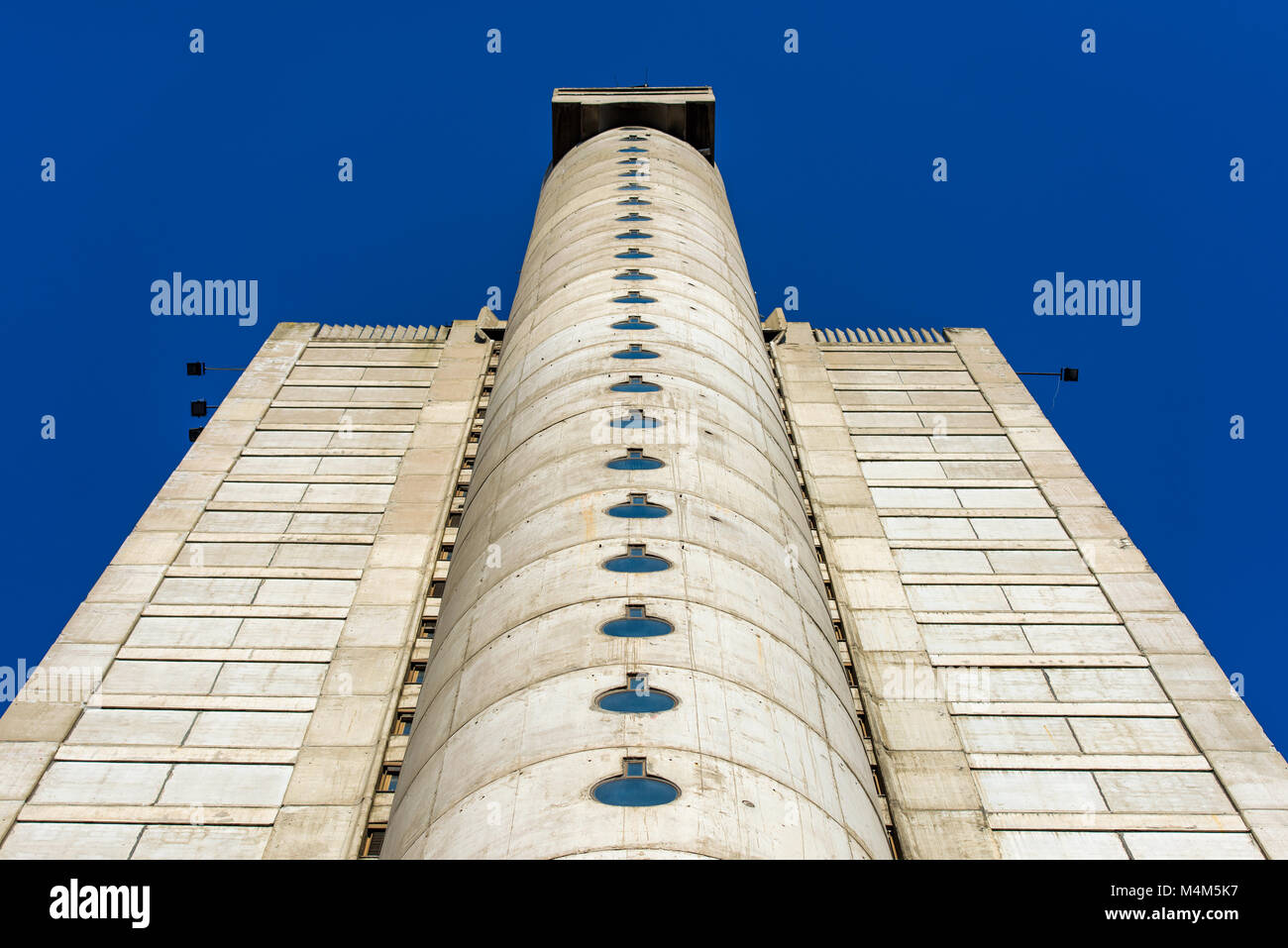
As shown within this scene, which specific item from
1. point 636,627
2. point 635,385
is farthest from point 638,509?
point 635,385

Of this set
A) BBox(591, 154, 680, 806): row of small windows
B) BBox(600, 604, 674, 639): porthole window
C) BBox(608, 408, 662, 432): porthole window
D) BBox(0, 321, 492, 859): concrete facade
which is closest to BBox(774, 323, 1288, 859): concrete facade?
BBox(608, 408, 662, 432): porthole window

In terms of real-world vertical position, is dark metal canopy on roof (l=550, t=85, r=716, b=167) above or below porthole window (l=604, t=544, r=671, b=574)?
above

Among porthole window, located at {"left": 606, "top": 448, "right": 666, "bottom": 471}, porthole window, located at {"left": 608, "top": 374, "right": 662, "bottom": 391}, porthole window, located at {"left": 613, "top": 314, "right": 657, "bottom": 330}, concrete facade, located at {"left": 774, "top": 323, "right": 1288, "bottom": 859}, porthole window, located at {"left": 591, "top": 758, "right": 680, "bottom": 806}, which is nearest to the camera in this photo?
porthole window, located at {"left": 591, "top": 758, "right": 680, "bottom": 806}

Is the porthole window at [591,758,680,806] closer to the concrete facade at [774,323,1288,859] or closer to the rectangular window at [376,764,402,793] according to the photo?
the concrete facade at [774,323,1288,859]

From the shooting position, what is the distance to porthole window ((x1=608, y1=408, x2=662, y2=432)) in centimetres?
3891

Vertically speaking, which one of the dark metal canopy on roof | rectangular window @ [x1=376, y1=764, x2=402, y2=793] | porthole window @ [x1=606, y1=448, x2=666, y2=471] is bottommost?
rectangular window @ [x1=376, y1=764, x2=402, y2=793]

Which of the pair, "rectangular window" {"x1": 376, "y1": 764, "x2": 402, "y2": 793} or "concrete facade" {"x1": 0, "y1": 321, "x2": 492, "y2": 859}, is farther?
"rectangular window" {"x1": 376, "y1": 764, "x2": 402, "y2": 793}

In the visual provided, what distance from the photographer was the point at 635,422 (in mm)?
39062

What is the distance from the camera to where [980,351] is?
212ft

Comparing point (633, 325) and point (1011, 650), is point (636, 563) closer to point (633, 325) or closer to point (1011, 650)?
point (633, 325)

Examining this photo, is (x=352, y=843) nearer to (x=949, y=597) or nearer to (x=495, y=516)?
(x=495, y=516)

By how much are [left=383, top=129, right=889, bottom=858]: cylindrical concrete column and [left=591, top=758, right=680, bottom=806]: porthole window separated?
0.17 ft

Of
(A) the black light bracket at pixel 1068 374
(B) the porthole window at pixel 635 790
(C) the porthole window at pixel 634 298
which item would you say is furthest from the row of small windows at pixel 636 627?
(A) the black light bracket at pixel 1068 374

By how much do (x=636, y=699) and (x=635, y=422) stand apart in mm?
12775
